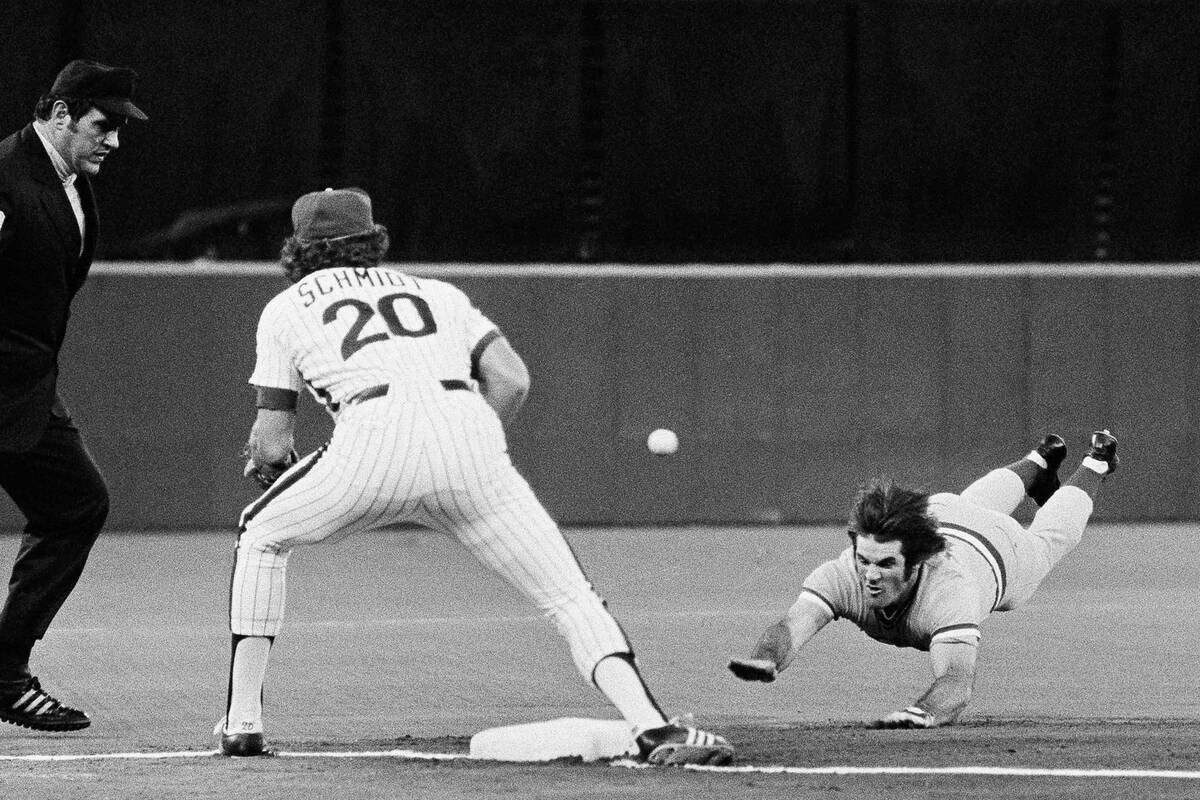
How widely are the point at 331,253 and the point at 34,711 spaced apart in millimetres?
2038

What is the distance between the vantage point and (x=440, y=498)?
5.92 m

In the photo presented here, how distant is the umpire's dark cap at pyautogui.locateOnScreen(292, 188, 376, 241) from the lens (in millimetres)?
6238

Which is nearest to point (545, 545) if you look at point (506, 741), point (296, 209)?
point (506, 741)

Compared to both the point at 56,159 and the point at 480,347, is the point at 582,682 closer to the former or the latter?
the point at 480,347

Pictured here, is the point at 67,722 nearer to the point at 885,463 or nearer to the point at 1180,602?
the point at 1180,602

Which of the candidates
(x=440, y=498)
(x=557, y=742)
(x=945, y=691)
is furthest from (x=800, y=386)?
(x=440, y=498)

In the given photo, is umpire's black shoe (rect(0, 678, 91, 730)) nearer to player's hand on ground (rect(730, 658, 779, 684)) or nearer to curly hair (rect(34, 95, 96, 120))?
curly hair (rect(34, 95, 96, 120))

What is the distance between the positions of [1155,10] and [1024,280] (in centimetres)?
209

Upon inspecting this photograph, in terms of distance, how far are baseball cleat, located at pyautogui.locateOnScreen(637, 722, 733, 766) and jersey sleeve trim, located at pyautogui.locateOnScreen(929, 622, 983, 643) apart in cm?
144

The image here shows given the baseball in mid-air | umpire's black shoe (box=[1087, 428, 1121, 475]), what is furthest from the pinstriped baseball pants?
the baseball in mid-air

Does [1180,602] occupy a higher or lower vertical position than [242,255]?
lower

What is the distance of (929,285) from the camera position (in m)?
14.4

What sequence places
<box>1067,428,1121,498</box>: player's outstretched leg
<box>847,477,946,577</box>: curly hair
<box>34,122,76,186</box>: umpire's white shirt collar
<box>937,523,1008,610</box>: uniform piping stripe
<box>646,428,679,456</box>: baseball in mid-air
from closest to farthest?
1. <box>847,477,946,577</box>: curly hair
2. <box>34,122,76,186</box>: umpire's white shirt collar
3. <box>937,523,1008,610</box>: uniform piping stripe
4. <box>1067,428,1121,498</box>: player's outstretched leg
5. <box>646,428,679,456</box>: baseball in mid-air

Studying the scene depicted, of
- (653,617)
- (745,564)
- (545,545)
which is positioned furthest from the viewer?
(745,564)
